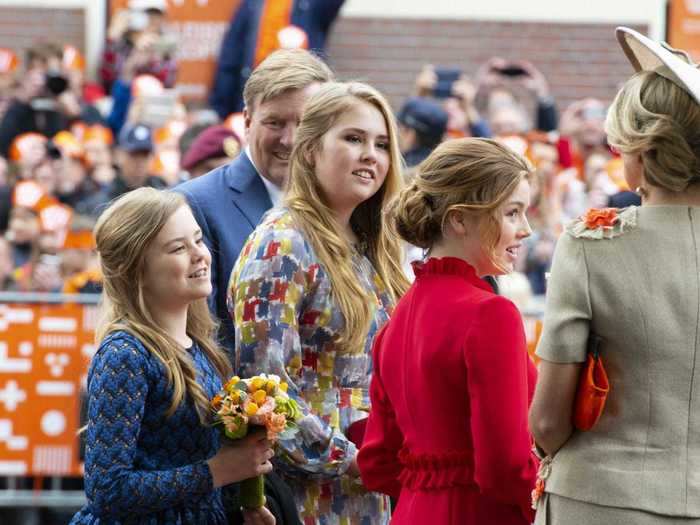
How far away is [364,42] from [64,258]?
7328 mm

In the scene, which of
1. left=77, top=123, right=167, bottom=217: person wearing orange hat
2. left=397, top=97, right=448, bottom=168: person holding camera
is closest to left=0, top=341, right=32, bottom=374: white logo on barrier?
left=77, top=123, right=167, bottom=217: person wearing orange hat

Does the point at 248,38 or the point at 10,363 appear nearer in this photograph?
the point at 10,363

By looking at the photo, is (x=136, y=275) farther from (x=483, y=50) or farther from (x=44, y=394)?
(x=483, y=50)

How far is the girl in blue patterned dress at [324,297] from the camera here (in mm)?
4406

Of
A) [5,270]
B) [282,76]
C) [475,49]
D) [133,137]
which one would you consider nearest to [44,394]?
[5,270]

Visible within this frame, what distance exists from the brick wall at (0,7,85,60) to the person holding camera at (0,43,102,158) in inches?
93.3

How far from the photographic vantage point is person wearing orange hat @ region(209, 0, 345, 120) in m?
13.8

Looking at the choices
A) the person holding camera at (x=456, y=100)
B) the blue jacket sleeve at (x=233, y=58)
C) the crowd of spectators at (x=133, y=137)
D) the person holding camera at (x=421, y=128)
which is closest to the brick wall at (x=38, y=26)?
the crowd of spectators at (x=133, y=137)

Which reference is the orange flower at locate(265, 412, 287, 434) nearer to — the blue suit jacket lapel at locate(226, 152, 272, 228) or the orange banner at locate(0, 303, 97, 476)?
the blue suit jacket lapel at locate(226, 152, 272, 228)

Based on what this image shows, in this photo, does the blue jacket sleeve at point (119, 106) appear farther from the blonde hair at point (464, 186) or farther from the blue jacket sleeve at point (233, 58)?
the blonde hair at point (464, 186)

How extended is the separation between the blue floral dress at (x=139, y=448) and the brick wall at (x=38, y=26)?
11396 mm

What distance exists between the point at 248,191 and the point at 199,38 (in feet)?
30.8

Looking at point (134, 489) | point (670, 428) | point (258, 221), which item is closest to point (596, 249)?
point (670, 428)

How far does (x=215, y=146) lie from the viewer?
7.56 meters
